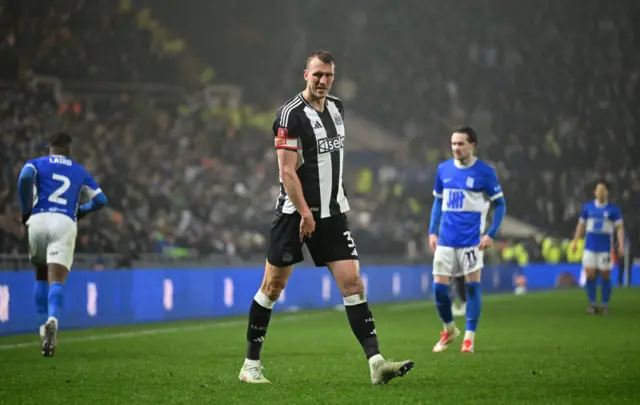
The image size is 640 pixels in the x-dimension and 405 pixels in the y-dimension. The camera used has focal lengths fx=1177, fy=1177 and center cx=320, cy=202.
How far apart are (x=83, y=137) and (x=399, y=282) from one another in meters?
8.23

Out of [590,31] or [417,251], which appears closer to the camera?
[417,251]

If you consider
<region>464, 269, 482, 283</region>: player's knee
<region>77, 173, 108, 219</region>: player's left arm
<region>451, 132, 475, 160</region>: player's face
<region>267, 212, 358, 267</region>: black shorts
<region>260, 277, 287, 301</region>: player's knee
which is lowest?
<region>464, 269, 482, 283</region>: player's knee

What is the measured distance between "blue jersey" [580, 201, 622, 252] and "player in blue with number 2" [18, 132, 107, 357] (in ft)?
34.9

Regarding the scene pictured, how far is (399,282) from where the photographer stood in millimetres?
28422

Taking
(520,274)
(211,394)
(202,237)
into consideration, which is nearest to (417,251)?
(520,274)

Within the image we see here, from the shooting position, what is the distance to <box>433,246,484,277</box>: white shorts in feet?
39.1

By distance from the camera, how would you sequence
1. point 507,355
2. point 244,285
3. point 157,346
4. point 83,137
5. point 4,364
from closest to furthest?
point 4,364
point 507,355
point 157,346
point 244,285
point 83,137

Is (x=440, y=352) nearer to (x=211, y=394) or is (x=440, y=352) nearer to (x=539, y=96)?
(x=211, y=394)

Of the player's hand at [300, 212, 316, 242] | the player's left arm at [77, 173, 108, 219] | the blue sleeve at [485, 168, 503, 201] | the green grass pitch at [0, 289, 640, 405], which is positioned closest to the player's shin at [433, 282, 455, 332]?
the green grass pitch at [0, 289, 640, 405]

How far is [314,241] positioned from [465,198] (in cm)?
424

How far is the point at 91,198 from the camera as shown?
11.9 metres

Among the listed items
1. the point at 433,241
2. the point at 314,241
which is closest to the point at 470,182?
the point at 433,241

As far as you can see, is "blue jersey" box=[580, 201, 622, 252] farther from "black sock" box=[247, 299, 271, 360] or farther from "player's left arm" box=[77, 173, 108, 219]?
"black sock" box=[247, 299, 271, 360]

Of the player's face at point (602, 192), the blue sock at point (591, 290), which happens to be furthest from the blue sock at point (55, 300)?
the blue sock at point (591, 290)
